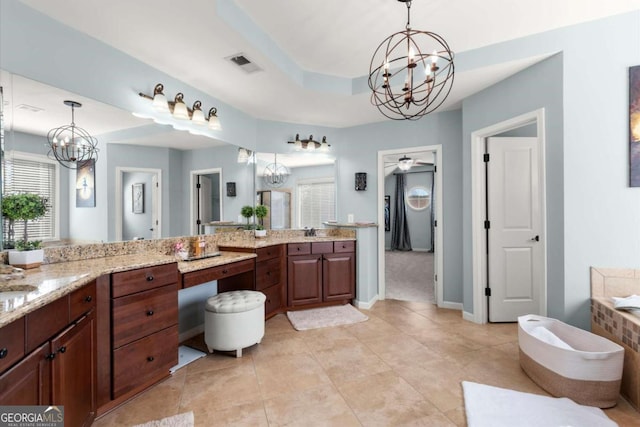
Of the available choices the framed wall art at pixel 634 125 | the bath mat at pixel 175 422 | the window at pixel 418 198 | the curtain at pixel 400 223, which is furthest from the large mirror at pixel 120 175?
the window at pixel 418 198

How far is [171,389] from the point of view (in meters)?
1.97

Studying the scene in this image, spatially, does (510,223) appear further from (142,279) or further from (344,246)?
(142,279)

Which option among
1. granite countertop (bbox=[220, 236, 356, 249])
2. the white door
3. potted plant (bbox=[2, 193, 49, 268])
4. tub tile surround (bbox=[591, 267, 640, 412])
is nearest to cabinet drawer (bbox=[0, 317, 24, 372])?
potted plant (bbox=[2, 193, 49, 268])

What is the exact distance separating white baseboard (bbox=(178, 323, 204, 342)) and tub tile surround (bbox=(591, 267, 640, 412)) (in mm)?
3361

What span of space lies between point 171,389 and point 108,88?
224 cm

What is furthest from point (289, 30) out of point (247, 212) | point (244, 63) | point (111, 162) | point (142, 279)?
point (142, 279)

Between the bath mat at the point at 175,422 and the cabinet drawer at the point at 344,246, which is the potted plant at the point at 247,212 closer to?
the cabinet drawer at the point at 344,246

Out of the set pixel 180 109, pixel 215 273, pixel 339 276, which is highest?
pixel 180 109

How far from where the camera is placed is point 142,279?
185cm

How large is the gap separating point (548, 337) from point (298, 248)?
240 centimetres

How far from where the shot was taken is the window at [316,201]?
13.5 feet

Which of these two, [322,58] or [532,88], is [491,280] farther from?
[322,58]

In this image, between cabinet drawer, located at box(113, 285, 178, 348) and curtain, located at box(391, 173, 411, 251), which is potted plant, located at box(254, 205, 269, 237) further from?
curtain, located at box(391, 173, 411, 251)

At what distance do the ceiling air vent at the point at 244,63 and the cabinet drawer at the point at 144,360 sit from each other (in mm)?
2145
